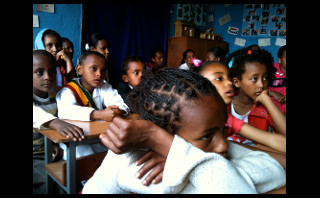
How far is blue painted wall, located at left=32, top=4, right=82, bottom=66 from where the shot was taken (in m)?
3.22

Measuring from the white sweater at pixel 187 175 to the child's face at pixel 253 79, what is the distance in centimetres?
104

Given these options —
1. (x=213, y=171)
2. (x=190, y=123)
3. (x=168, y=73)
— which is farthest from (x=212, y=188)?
(x=168, y=73)

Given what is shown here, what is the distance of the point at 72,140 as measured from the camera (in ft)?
4.04

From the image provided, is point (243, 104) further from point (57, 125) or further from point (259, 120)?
point (57, 125)

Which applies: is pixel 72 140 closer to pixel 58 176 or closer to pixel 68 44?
pixel 58 176

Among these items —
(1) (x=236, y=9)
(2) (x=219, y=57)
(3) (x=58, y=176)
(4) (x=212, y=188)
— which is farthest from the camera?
(1) (x=236, y=9)

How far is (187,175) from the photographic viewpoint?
0.43 m

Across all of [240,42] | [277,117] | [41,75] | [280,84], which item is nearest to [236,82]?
[277,117]

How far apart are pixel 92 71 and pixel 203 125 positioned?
5.69 ft

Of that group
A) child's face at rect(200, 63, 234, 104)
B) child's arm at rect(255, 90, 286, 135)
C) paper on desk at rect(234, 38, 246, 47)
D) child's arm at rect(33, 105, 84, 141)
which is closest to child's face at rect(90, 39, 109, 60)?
child's arm at rect(33, 105, 84, 141)

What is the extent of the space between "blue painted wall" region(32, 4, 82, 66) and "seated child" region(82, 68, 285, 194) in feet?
10.6

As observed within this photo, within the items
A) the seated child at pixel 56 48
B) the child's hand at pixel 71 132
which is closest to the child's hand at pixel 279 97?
the child's hand at pixel 71 132

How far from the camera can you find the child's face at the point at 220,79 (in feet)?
4.12
